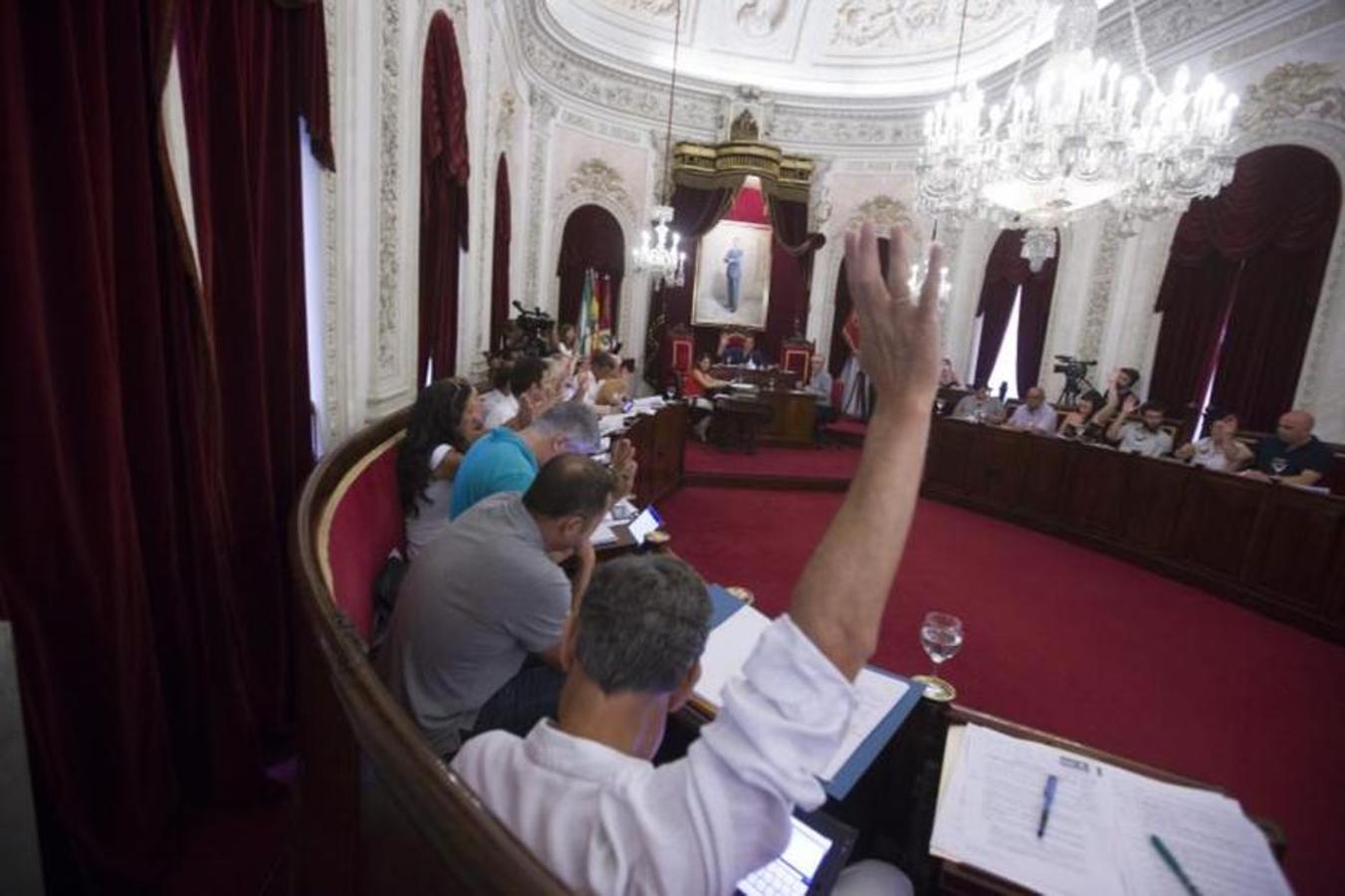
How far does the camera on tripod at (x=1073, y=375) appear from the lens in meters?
7.39

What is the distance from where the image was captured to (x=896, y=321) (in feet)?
2.57

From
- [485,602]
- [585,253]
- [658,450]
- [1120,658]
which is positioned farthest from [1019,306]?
[485,602]

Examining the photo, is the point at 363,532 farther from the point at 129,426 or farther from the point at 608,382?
the point at 608,382

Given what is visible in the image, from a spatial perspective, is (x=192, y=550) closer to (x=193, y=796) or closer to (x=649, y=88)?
(x=193, y=796)

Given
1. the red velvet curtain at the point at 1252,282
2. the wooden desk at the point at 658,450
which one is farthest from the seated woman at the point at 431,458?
the red velvet curtain at the point at 1252,282

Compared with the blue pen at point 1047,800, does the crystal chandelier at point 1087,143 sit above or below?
above

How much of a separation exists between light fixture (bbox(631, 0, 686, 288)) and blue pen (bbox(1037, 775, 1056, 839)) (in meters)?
8.37

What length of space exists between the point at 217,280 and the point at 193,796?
156 centimetres

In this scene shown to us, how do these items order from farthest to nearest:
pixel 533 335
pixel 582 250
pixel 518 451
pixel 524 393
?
pixel 582 250, pixel 533 335, pixel 524 393, pixel 518 451

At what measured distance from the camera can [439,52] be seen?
163 inches

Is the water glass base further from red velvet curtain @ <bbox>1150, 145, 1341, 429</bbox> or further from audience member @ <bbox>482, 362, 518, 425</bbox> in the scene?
red velvet curtain @ <bbox>1150, 145, 1341, 429</bbox>

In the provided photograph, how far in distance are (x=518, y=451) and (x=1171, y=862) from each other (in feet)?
7.22

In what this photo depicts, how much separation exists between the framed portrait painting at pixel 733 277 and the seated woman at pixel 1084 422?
6.21 m

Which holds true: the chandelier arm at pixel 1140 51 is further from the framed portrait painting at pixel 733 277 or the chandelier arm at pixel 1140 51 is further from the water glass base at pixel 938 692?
the framed portrait painting at pixel 733 277
